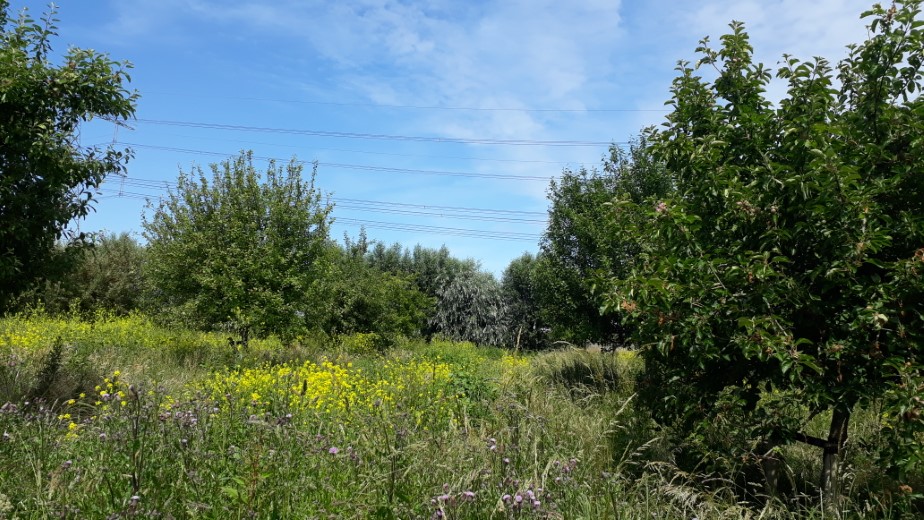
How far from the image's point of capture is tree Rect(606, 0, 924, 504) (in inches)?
157

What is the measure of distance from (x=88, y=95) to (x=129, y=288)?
19.4 meters

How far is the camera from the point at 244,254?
1345 centimetres

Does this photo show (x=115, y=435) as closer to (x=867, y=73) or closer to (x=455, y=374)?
(x=455, y=374)

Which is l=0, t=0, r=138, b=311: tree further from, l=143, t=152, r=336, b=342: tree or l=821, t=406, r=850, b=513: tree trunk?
l=821, t=406, r=850, b=513: tree trunk

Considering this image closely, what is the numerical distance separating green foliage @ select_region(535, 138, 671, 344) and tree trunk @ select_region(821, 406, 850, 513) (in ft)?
22.8

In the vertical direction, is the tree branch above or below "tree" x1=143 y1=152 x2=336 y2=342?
below

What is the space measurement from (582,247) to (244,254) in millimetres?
7643

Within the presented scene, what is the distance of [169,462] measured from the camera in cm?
344

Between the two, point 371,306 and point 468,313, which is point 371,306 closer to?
point 371,306

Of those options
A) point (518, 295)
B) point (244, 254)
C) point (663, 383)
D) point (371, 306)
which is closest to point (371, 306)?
point (371, 306)

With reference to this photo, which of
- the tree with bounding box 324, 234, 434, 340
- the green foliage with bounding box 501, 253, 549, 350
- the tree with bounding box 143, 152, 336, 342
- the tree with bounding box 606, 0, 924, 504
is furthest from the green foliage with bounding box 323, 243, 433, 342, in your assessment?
the tree with bounding box 606, 0, 924, 504

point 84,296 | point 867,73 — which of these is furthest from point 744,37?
point 84,296

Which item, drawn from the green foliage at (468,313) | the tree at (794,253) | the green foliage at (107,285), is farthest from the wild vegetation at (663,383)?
the green foliage at (468,313)

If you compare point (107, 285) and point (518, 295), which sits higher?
point (518, 295)
